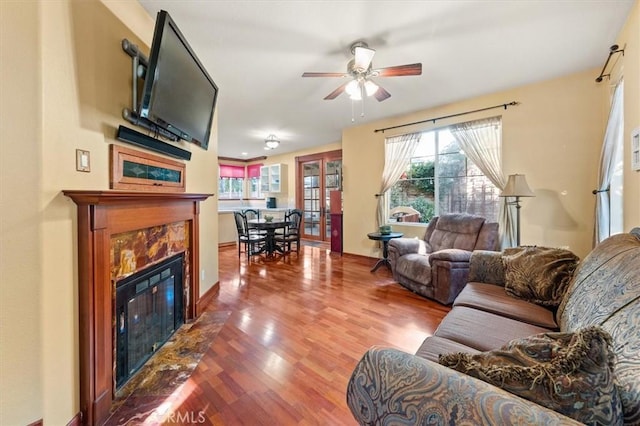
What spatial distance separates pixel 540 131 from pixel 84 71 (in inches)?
177

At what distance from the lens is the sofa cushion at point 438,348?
125cm

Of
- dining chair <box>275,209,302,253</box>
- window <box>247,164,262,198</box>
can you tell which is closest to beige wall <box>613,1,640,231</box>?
dining chair <box>275,209,302,253</box>

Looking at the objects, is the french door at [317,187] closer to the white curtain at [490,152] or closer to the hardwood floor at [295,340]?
the hardwood floor at [295,340]

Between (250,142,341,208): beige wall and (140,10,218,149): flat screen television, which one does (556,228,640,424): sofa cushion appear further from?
(250,142,341,208): beige wall

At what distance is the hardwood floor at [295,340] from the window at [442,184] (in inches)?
55.4

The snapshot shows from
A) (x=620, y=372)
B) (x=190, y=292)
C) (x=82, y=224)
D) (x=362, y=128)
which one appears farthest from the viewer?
(x=362, y=128)

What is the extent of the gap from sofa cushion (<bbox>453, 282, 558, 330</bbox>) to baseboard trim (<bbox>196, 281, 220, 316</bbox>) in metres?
2.49

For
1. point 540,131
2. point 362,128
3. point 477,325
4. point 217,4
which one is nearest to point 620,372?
point 477,325

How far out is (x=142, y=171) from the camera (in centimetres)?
184

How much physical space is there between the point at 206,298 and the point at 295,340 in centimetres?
134

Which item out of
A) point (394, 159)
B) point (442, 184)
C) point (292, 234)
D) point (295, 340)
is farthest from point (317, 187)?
point (295, 340)

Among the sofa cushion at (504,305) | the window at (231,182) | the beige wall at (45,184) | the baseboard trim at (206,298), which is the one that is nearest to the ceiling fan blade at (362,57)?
the beige wall at (45,184)

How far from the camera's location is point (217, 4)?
185cm

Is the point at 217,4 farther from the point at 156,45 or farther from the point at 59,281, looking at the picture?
the point at 59,281
